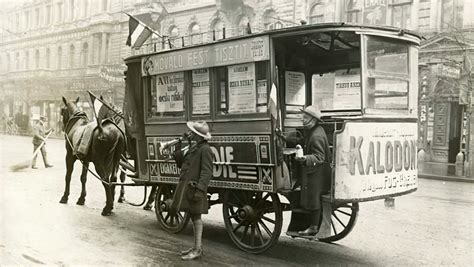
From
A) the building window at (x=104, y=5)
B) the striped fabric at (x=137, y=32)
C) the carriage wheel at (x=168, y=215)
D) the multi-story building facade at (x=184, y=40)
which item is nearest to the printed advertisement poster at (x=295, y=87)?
the multi-story building facade at (x=184, y=40)

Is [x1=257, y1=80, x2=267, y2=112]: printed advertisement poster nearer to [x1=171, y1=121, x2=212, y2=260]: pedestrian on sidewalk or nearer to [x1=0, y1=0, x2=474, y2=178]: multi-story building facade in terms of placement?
[x1=171, y1=121, x2=212, y2=260]: pedestrian on sidewalk

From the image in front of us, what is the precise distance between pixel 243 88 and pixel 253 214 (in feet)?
5.18

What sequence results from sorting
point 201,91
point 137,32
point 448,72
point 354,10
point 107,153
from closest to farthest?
point 201,91 → point 137,32 → point 107,153 → point 448,72 → point 354,10

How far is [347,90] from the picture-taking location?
276 inches

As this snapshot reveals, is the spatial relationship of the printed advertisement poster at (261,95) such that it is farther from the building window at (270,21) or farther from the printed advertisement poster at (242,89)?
the building window at (270,21)

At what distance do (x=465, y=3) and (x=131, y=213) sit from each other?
13639 millimetres

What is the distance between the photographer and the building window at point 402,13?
58.0 ft

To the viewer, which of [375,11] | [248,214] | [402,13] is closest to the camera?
[248,214]

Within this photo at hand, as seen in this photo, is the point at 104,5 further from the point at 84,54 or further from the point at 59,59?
the point at 59,59

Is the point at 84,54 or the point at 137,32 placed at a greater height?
the point at 84,54

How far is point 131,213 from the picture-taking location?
8.47 meters

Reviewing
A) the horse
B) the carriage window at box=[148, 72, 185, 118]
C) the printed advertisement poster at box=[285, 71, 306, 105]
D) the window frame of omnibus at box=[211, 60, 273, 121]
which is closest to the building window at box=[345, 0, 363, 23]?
the printed advertisement poster at box=[285, 71, 306, 105]

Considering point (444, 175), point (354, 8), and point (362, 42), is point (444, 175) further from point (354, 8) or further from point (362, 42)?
point (362, 42)

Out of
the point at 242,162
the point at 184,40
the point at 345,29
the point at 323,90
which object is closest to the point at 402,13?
the point at 184,40
